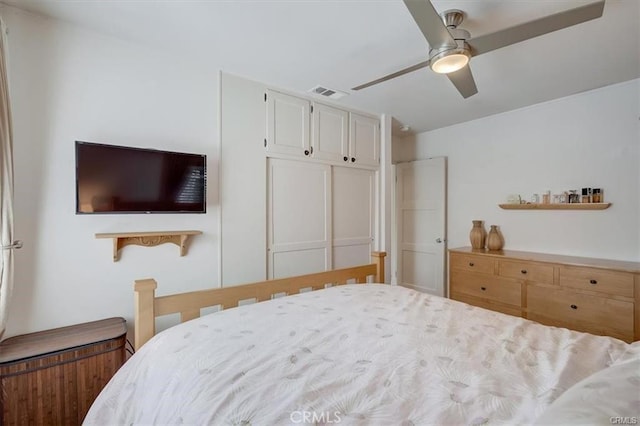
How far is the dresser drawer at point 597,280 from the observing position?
229cm

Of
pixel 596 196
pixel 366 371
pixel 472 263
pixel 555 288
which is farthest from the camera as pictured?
pixel 472 263

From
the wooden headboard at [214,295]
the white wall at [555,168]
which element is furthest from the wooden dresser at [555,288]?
the wooden headboard at [214,295]

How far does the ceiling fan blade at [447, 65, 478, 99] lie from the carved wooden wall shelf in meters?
2.08

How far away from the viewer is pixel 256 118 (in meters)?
2.53

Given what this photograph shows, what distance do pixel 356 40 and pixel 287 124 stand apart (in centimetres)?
101

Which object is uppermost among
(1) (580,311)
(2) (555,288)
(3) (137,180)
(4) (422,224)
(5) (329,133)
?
(5) (329,133)

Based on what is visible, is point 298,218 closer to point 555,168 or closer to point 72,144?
point 72,144

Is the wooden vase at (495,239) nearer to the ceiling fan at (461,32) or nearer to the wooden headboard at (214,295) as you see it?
the wooden headboard at (214,295)

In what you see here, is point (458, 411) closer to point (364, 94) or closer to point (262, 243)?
point (262, 243)

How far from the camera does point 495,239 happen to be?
132 inches

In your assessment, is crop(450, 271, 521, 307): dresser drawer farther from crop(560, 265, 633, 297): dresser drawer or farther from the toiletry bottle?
the toiletry bottle

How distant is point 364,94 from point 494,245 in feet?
7.51

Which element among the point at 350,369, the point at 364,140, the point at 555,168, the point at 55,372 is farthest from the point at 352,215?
the point at 55,372

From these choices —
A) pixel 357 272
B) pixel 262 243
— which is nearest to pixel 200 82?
pixel 262 243
